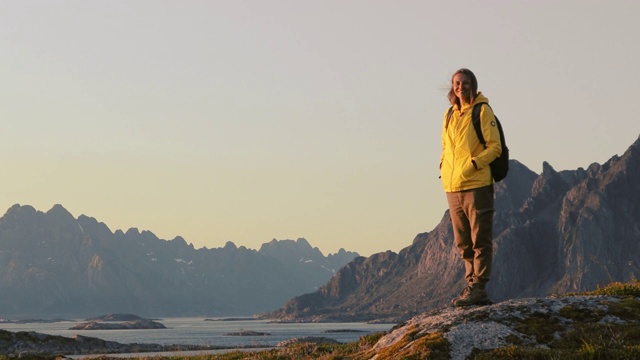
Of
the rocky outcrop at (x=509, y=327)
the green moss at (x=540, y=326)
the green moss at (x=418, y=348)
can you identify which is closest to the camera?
the green moss at (x=418, y=348)

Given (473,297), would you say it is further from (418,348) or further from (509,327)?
(418,348)

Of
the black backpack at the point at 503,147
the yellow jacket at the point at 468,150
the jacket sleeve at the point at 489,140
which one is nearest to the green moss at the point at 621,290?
the black backpack at the point at 503,147

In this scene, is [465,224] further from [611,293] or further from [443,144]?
[611,293]

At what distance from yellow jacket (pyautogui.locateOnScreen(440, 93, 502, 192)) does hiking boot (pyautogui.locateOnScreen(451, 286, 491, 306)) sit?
2.43 metres

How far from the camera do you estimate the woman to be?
18844mm

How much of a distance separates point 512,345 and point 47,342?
70.4 meters

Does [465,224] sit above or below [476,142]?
below

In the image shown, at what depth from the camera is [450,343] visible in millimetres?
17609

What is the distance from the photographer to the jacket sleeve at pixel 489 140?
18.6 m

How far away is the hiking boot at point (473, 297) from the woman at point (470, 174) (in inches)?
0.9

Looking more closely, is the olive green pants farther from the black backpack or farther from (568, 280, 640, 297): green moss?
(568, 280, 640, 297): green moss

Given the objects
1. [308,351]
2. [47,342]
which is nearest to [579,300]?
[308,351]

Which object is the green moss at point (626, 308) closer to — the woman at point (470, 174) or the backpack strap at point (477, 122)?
the woman at point (470, 174)

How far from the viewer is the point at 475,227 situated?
1922 cm
